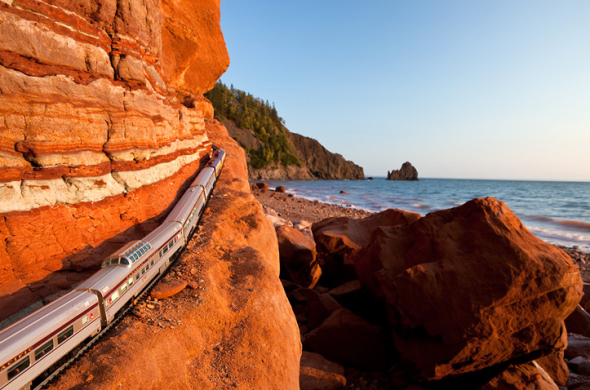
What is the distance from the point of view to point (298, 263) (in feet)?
46.8

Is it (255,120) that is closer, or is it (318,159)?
(255,120)

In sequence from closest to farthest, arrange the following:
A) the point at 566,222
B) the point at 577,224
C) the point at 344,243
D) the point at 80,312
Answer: the point at 80,312, the point at 344,243, the point at 577,224, the point at 566,222

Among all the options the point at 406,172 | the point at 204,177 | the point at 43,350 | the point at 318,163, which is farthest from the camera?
the point at 406,172

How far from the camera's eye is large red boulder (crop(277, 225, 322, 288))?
46.1 ft

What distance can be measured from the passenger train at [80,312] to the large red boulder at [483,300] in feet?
21.1

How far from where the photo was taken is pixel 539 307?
710 centimetres

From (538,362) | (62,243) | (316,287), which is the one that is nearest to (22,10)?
(62,243)

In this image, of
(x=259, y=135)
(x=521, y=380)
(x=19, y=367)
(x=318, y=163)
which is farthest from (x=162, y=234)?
(x=318, y=163)

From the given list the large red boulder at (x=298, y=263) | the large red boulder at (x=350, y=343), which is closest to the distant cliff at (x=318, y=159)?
the large red boulder at (x=298, y=263)

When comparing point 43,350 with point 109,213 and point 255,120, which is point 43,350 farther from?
point 255,120

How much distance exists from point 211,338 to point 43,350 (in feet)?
8.85

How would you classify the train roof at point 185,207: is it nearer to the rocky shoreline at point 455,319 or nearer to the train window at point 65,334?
the train window at point 65,334

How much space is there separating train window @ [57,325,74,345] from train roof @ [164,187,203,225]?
13.3 feet

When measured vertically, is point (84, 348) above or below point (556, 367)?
above
